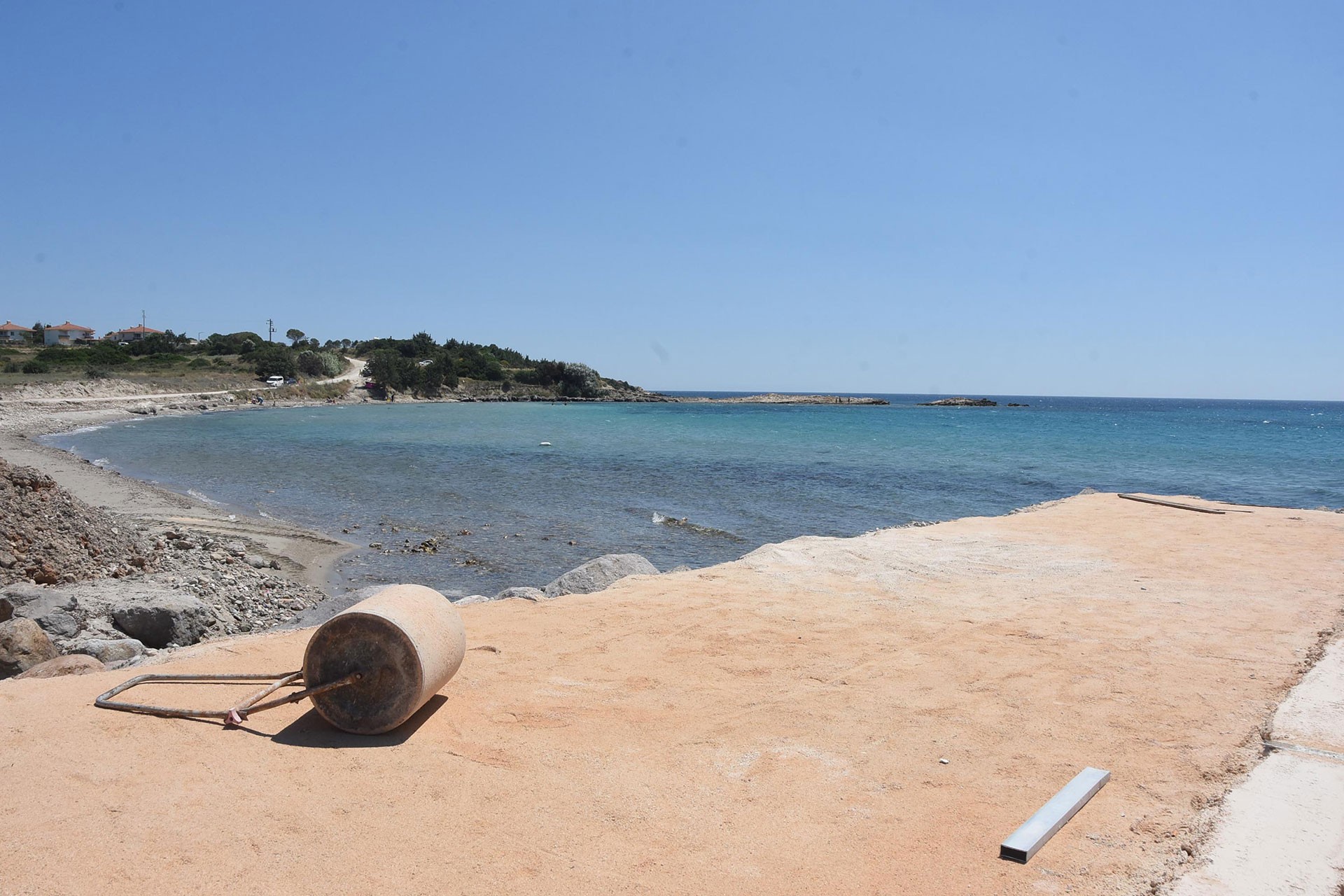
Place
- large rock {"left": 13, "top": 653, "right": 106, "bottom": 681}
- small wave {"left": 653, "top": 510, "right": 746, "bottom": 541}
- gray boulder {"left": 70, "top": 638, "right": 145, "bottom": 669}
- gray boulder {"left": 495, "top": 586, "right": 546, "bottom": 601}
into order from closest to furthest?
large rock {"left": 13, "top": 653, "right": 106, "bottom": 681}, gray boulder {"left": 70, "top": 638, "right": 145, "bottom": 669}, gray boulder {"left": 495, "top": 586, "right": 546, "bottom": 601}, small wave {"left": 653, "top": 510, "right": 746, "bottom": 541}

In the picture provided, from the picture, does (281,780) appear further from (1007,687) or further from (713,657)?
(1007,687)

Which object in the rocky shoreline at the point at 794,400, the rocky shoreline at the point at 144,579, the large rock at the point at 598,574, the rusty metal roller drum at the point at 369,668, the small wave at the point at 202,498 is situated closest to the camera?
the rusty metal roller drum at the point at 369,668

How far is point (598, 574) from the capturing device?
1005 cm

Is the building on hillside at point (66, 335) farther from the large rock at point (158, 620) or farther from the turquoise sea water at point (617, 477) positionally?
the large rock at point (158, 620)

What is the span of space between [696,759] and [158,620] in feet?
20.3

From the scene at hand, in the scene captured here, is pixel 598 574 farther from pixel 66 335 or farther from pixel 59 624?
pixel 66 335

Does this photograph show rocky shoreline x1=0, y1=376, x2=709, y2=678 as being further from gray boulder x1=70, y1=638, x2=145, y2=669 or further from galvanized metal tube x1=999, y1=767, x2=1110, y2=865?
galvanized metal tube x1=999, y1=767, x2=1110, y2=865

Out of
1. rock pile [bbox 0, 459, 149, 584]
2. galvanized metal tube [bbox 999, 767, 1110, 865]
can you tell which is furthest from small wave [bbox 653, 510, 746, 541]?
galvanized metal tube [bbox 999, 767, 1110, 865]

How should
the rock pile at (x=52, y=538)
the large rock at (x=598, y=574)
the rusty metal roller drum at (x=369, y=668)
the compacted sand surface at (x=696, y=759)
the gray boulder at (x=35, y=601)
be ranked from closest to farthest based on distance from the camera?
1. the compacted sand surface at (x=696, y=759)
2. the rusty metal roller drum at (x=369, y=668)
3. the gray boulder at (x=35, y=601)
4. the rock pile at (x=52, y=538)
5. the large rock at (x=598, y=574)

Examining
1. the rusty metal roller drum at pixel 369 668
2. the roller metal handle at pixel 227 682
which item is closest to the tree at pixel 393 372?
the roller metal handle at pixel 227 682

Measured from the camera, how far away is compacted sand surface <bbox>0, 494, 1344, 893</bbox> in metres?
3.71

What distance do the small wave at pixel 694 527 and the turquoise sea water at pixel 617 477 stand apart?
149 millimetres

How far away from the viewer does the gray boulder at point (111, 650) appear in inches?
274

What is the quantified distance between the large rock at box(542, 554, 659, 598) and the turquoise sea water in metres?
2.32
